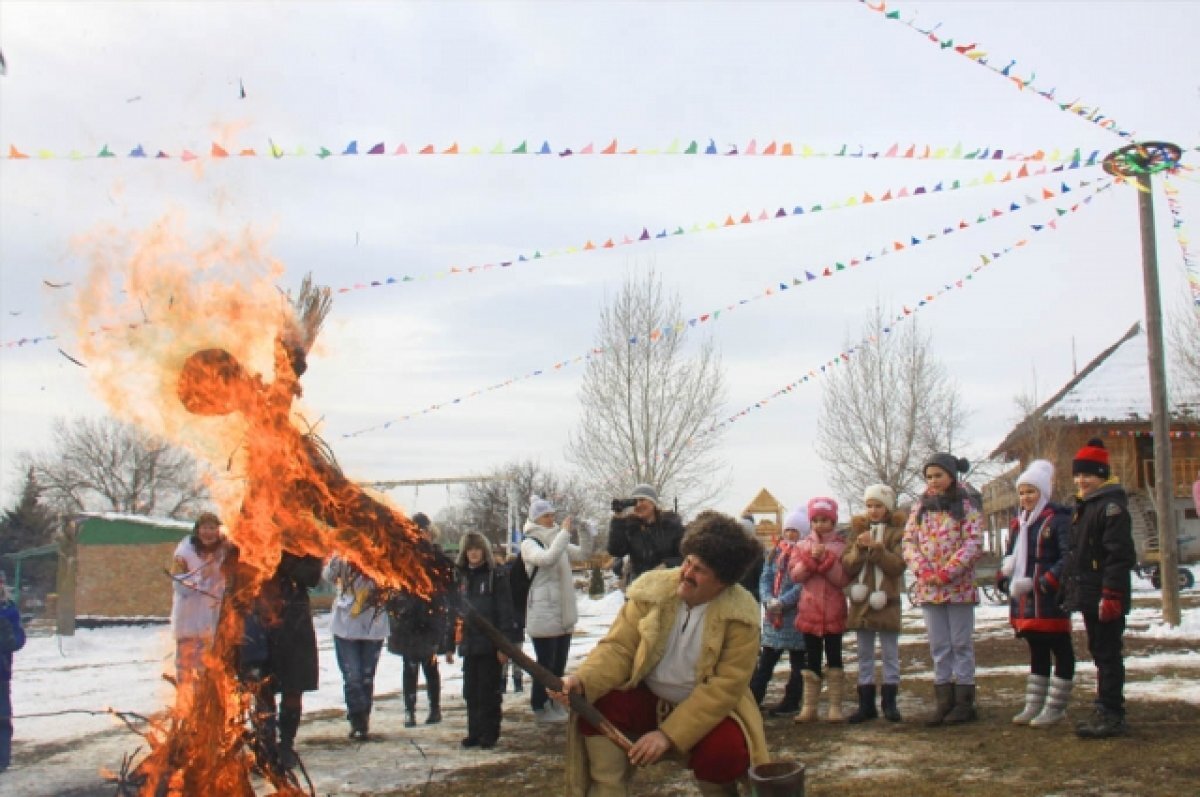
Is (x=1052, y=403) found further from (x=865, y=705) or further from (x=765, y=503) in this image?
(x=865, y=705)

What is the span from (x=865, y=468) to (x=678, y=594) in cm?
2799

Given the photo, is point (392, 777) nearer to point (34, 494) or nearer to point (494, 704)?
point (494, 704)

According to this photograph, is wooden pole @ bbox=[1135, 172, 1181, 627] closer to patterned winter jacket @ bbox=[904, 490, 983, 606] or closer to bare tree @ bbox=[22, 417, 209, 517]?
patterned winter jacket @ bbox=[904, 490, 983, 606]

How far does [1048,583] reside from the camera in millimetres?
7223

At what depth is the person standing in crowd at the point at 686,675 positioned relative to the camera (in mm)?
4129

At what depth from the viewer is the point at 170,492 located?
5622cm

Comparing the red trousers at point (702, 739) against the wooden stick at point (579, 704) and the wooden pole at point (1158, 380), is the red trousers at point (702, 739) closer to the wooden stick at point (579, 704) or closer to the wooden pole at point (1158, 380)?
the wooden stick at point (579, 704)

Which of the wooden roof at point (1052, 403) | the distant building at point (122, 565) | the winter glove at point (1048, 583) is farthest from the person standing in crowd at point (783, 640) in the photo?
the wooden roof at point (1052, 403)

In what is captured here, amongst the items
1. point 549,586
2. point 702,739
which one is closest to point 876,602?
point 549,586

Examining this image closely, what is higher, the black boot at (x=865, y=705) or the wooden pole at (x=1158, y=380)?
the wooden pole at (x=1158, y=380)

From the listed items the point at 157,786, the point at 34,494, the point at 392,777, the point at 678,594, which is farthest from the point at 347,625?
the point at 34,494

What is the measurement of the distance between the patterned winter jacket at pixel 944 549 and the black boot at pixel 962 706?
0.62 meters

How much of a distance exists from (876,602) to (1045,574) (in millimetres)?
1265

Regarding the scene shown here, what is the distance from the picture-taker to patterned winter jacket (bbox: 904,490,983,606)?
7.55m
